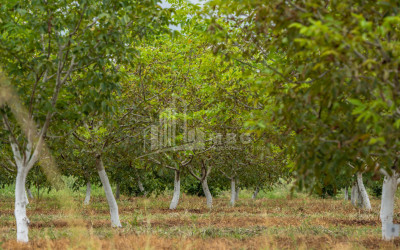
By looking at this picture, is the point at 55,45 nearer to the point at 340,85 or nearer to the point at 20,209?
the point at 20,209

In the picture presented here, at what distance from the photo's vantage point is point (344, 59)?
17.0ft

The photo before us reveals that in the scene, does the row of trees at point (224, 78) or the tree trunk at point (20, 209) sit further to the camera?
the tree trunk at point (20, 209)

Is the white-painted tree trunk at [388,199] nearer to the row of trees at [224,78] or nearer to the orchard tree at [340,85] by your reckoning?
the row of trees at [224,78]

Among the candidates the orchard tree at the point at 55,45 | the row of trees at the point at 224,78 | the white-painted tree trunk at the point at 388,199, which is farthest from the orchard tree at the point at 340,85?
the white-painted tree trunk at the point at 388,199

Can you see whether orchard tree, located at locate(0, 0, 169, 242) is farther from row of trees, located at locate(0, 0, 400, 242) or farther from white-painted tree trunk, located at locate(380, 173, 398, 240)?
white-painted tree trunk, located at locate(380, 173, 398, 240)

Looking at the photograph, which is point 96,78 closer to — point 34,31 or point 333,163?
point 34,31

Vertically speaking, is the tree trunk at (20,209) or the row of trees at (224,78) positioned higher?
the row of trees at (224,78)

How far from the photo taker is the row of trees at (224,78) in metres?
5.57

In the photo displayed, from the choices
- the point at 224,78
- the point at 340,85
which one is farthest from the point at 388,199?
the point at 340,85

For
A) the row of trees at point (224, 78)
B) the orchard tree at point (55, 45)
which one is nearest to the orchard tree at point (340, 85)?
the row of trees at point (224, 78)

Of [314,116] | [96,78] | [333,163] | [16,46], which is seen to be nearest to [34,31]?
[16,46]

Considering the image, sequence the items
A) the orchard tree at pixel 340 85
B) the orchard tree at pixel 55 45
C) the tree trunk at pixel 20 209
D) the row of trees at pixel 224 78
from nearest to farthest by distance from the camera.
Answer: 1. the orchard tree at pixel 340 85
2. the row of trees at pixel 224 78
3. the orchard tree at pixel 55 45
4. the tree trunk at pixel 20 209

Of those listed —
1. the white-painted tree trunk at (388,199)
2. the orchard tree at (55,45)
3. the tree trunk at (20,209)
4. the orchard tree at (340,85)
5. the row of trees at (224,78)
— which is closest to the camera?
the orchard tree at (340,85)

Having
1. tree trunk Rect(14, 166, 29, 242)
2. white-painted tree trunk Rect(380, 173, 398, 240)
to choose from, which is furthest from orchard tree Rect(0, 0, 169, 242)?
white-painted tree trunk Rect(380, 173, 398, 240)
